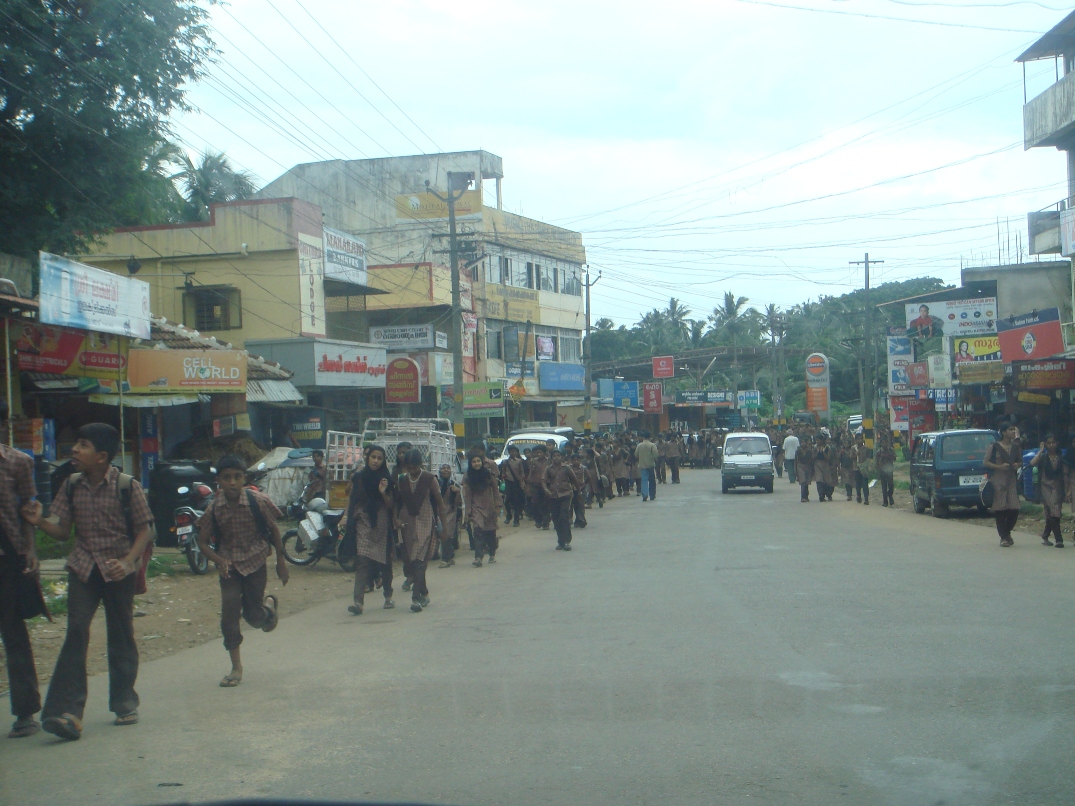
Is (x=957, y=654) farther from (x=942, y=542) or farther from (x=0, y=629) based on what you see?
(x=942, y=542)

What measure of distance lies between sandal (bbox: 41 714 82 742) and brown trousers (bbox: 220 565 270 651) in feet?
5.28

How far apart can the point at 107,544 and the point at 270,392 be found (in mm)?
17356

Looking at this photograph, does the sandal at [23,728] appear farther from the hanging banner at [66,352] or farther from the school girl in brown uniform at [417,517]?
the hanging banner at [66,352]

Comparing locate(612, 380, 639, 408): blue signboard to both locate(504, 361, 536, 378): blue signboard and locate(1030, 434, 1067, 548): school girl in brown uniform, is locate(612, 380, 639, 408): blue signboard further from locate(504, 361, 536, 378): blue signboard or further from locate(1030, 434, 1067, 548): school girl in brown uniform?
locate(1030, 434, 1067, 548): school girl in brown uniform

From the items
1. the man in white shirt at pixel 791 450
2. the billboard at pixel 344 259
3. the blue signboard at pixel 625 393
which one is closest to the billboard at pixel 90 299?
the billboard at pixel 344 259

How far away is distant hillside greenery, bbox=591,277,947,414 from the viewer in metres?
77.6

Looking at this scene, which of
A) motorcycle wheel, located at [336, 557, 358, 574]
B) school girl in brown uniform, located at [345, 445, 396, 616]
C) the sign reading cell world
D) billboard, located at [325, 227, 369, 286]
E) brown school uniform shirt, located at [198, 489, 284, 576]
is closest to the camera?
→ brown school uniform shirt, located at [198, 489, 284, 576]

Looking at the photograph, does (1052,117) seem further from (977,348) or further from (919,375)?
(919,375)

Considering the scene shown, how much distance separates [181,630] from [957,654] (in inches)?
Answer: 280

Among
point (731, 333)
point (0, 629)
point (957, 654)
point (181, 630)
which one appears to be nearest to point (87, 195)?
point (181, 630)

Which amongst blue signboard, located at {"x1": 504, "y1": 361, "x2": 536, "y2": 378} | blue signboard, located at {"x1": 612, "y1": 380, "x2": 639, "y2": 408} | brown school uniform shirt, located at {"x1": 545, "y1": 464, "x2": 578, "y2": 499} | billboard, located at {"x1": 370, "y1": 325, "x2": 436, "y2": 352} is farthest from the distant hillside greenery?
brown school uniform shirt, located at {"x1": 545, "y1": 464, "x2": 578, "y2": 499}

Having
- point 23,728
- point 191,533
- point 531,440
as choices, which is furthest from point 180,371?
point 23,728

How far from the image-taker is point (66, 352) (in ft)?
50.2

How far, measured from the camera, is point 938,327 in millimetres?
38688
